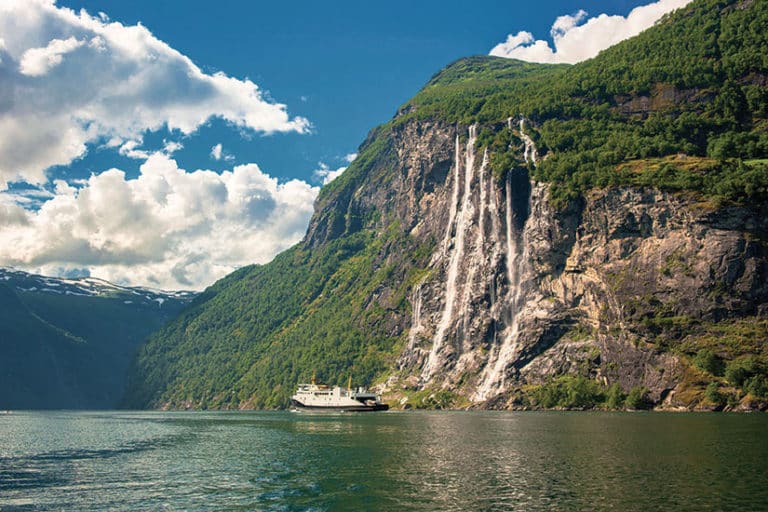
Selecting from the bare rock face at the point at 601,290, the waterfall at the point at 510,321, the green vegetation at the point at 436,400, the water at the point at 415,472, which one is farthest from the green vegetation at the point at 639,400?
the green vegetation at the point at 436,400

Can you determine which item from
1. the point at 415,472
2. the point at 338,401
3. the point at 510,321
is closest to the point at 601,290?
the point at 510,321

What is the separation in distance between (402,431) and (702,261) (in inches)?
3538

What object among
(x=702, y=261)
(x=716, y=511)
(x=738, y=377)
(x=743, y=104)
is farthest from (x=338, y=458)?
(x=743, y=104)

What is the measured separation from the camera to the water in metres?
39.4

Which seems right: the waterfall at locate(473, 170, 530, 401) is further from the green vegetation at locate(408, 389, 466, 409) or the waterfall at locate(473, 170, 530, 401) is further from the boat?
the boat

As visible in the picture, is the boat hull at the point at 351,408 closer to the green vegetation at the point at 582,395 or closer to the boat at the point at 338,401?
the boat at the point at 338,401

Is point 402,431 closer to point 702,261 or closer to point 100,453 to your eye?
point 100,453

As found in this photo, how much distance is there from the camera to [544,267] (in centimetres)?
18012

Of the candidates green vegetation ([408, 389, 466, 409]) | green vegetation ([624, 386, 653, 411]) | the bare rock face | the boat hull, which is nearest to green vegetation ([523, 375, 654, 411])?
green vegetation ([624, 386, 653, 411])

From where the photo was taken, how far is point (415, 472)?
2035 inches

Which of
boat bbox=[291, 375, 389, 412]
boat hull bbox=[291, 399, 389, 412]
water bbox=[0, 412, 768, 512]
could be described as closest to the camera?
water bbox=[0, 412, 768, 512]

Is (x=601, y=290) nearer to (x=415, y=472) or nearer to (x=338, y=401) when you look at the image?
(x=338, y=401)

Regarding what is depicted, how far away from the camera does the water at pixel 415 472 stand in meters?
39.4

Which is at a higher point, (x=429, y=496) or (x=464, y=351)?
(x=464, y=351)
